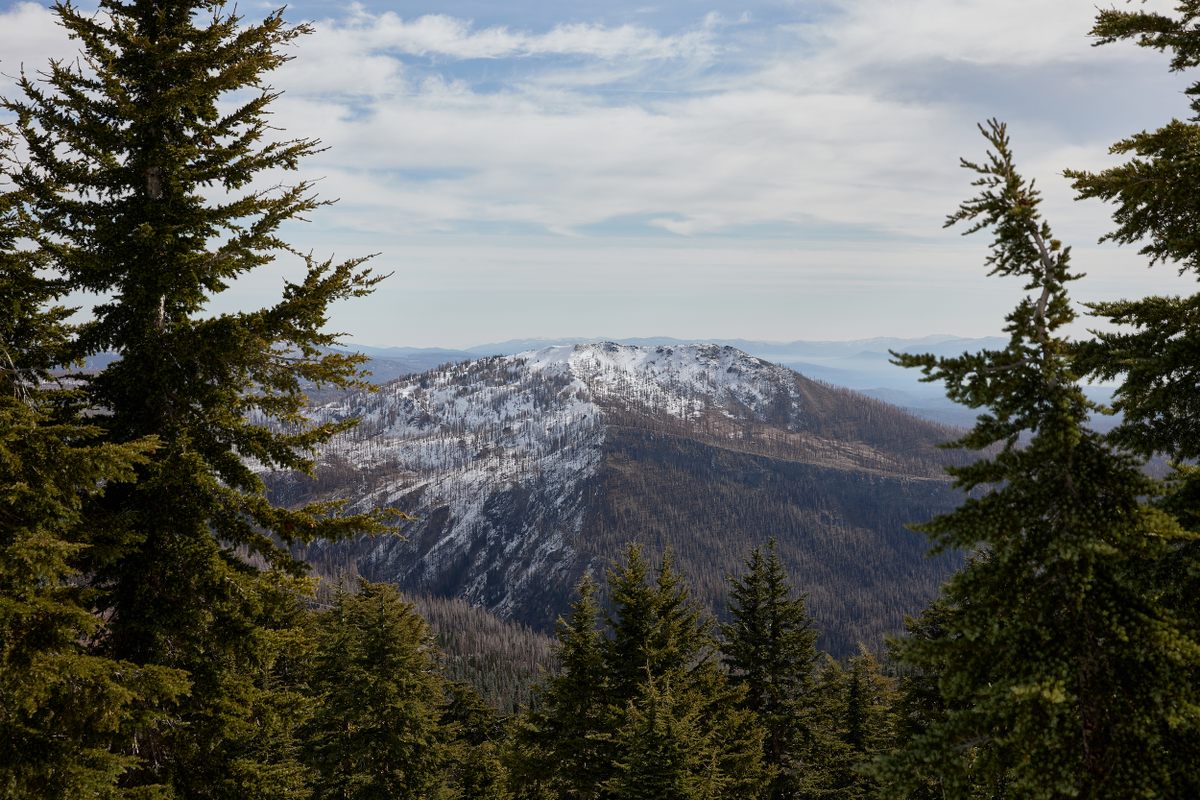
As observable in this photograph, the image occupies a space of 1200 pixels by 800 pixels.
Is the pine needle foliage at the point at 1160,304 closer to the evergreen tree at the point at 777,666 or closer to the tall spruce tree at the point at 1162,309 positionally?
the tall spruce tree at the point at 1162,309

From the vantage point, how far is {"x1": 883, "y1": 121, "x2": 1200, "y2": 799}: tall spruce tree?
632cm

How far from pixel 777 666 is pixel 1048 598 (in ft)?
71.6

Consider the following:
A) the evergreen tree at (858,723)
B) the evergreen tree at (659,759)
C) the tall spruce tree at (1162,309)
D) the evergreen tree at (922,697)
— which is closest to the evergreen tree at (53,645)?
the evergreen tree at (659,759)

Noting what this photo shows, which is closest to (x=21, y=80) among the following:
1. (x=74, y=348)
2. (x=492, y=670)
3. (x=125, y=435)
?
(x=74, y=348)

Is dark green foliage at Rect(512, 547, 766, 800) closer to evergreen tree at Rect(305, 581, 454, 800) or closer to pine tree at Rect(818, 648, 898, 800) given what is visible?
evergreen tree at Rect(305, 581, 454, 800)

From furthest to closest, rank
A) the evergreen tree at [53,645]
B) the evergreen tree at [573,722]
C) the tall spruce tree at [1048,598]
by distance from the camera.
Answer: the evergreen tree at [573,722] → the evergreen tree at [53,645] → the tall spruce tree at [1048,598]

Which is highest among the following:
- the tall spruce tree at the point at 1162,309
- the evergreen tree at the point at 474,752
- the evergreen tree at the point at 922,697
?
the tall spruce tree at the point at 1162,309

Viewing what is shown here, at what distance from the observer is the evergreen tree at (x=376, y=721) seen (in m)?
24.8

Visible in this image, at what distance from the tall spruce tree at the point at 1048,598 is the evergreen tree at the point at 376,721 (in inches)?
898

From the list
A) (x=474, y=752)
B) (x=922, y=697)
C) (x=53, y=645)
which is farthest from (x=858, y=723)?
(x=53, y=645)

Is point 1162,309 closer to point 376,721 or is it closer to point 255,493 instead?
point 255,493

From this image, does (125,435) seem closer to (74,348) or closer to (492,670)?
Answer: (74,348)

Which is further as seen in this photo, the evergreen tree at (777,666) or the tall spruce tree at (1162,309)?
the evergreen tree at (777,666)

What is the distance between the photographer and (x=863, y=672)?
92.1 ft
